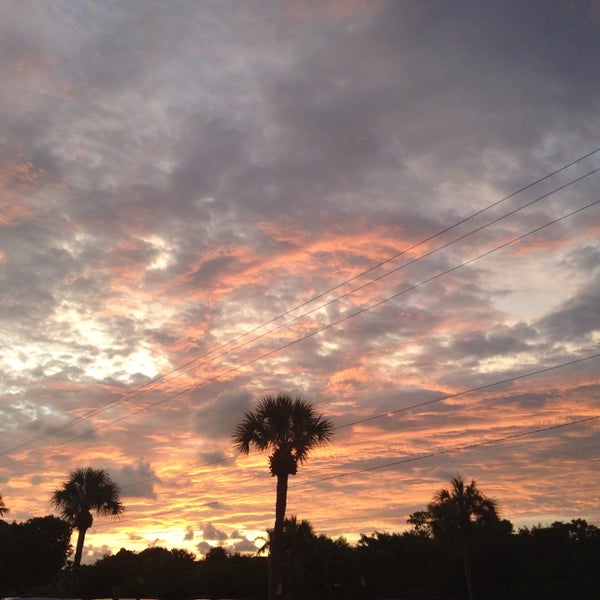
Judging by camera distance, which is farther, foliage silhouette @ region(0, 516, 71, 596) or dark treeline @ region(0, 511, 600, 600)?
foliage silhouette @ region(0, 516, 71, 596)

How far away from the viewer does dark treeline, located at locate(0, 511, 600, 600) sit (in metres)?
50.2

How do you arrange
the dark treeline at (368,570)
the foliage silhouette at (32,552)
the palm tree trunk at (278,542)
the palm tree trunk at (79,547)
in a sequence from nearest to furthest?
the palm tree trunk at (278,542) < the dark treeline at (368,570) < the palm tree trunk at (79,547) < the foliage silhouette at (32,552)

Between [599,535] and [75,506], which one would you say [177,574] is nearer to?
[75,506]

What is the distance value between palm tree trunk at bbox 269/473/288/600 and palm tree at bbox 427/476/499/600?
78.3 feet

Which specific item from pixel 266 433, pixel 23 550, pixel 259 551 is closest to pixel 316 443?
pixel 266 433

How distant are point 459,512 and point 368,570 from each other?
9888 mm

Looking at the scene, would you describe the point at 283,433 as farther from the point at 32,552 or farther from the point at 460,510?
the point at 32,552

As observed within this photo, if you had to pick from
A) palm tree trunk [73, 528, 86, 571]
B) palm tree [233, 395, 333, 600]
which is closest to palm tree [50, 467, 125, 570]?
palm tree trunk [73, 528, 86, 571]

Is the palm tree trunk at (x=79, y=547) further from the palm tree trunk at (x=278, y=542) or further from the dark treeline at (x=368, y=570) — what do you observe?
the palm tree trunk at (x=278, y=542)

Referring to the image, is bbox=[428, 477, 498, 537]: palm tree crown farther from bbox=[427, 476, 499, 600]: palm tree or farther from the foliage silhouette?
the foliage silhouette

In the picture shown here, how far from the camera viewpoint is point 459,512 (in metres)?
59.2

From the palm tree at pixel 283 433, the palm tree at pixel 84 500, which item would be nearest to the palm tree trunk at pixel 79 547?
the palm tree at pixel 84 500

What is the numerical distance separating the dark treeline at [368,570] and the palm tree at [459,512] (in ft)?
3.62

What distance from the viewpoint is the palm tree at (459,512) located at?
58625 millimetres
